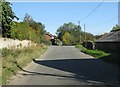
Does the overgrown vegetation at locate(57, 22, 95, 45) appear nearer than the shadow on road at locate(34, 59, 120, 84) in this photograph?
No

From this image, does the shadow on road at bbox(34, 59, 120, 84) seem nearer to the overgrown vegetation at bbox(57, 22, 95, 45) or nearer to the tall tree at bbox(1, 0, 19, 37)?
the tall tree at bbox(1, 0, 19, 37)

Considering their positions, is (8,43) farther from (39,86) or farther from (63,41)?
(63,41)

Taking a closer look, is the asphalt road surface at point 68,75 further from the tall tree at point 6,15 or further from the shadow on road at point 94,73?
the tall tree at point 6,15

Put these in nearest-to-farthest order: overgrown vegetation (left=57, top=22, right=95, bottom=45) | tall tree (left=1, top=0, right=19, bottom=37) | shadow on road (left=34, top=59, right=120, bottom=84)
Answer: shadow on road (left=34, top=59, right=120, bottom=84) → tall tree (left=1, top=0, right=19, bottom=37) → overgrown vegetation (left=57, top=22, right=95, bottom=45)

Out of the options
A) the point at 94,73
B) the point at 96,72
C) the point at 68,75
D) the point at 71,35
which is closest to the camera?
the point at 68,75

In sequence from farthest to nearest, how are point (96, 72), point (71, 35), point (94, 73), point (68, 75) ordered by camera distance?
point (71, 35)
point (96, 72)
point (94, 73)
point (68, 75)

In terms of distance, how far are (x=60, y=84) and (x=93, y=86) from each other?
1331 mm

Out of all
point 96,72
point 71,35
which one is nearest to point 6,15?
point 96,72

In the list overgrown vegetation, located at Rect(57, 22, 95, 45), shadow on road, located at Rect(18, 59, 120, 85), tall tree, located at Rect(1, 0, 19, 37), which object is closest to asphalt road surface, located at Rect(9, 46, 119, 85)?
shadow on road, located at Rect(18, 59, 120, 85)

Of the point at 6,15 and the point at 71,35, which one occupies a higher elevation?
the point at 71,35

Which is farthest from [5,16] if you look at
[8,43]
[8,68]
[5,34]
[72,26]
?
[72,26]

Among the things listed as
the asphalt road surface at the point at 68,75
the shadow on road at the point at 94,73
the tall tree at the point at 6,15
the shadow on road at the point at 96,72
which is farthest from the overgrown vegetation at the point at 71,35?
the asphalt road surface at the point at 68,75

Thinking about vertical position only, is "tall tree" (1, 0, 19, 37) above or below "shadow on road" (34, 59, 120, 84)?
above

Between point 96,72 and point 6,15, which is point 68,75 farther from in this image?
point 6,15
